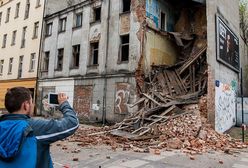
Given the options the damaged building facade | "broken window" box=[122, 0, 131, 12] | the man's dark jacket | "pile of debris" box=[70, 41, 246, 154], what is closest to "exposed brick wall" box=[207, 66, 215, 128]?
the damaged building facade

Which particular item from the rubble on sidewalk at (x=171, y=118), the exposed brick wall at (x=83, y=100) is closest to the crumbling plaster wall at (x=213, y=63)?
the rubble on sidewalk at (x=171, y=118)

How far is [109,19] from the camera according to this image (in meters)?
18.5

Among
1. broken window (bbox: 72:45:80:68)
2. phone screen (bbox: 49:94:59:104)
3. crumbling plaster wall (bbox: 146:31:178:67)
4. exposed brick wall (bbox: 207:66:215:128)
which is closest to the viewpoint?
phone screen (bbox: 49:94:59:104)

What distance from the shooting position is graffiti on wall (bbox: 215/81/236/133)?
1408cm

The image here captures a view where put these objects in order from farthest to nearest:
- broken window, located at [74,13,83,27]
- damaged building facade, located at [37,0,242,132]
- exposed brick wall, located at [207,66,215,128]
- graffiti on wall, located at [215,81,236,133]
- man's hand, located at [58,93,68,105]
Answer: broken window, located at [74,13,83,27]
damaged building facade, located at [37,0,242,132]
graffiti on wall, located at [215,81,236,133]
exposed brick wall, located at [207,66,215,128]
man's hand, located at [58,93,68,105]

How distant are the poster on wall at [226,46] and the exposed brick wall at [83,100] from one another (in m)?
8.87

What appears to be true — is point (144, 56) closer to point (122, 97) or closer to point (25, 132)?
point (122, 97)

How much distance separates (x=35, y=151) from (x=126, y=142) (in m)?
8.65

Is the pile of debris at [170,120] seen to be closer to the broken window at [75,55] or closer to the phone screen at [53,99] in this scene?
the phone screen at [53,99]

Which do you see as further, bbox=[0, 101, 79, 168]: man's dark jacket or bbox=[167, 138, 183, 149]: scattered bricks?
bbox=[167, 138, 183, 149]: scattered bricks

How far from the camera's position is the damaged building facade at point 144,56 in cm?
1474

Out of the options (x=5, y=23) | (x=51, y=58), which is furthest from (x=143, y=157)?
(x=5, y=23)

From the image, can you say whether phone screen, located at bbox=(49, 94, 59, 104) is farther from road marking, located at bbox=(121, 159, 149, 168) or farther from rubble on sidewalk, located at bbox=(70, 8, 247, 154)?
rubble on sidewalk, located at bbox=(70, 8, 247, 154)

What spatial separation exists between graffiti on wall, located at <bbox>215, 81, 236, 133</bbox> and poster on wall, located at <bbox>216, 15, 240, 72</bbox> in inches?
57.1
